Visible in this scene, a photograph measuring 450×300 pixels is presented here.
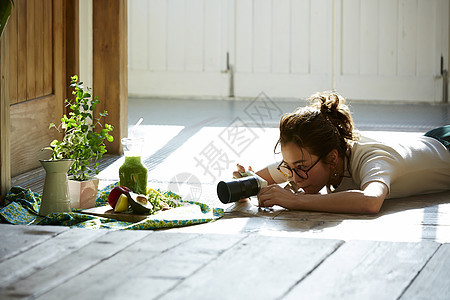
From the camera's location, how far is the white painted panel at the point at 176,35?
255 inches

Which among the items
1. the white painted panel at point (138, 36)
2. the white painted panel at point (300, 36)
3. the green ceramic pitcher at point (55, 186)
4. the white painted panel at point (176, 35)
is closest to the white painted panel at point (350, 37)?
the white painted panel at point (300, 36)

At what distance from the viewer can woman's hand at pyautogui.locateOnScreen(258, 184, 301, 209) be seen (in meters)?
2.37

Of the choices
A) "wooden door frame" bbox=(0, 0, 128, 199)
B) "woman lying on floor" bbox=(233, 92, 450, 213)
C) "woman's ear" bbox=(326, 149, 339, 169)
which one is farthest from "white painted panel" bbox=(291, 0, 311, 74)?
"woman's ear" bbox=(326, 149, 339, 169)

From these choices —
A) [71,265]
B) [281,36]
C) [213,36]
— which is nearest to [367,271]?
[71,265]

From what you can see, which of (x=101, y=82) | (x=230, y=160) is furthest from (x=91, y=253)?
(x=101, y=82)

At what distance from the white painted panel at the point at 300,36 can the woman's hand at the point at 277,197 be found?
4130mm

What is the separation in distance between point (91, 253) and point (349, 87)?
5.19 m

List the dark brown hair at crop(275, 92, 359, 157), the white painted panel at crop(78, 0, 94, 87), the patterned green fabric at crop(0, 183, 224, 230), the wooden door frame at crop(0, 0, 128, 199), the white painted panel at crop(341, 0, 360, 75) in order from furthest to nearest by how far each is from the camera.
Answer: the white painted panel at crop(341, 0, 360, 75), the white painted panel at crop(78, 0, 94, 87), the wooden door frame at crop(0, 0, 128, 199), the dark brown hair at crop(275, 92, 359, 157), the patterned green fabric at crop(0, 183, 224, 230)

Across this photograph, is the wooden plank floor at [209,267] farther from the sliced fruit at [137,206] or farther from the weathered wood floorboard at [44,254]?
the sliced fruit at [137,206]

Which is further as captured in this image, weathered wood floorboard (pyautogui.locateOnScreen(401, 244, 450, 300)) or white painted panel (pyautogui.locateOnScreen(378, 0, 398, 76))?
white painted panel (pyautogui.locateOnScreen(378, 0, 398, 76))

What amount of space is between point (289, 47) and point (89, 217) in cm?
442

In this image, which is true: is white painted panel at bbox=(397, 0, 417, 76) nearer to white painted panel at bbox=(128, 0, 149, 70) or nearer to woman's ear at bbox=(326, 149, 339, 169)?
white painted panel at bbox=(128, 0, 149, 70)

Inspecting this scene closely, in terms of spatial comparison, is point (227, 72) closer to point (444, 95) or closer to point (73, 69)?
point (444, 95)

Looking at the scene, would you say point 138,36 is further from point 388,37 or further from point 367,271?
point 367,271
